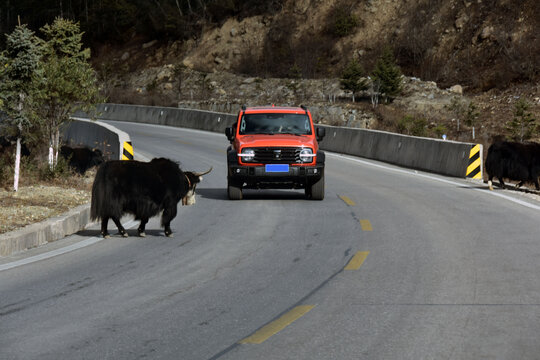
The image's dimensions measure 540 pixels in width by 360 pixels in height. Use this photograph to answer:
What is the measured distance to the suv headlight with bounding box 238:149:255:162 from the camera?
17.3 meters

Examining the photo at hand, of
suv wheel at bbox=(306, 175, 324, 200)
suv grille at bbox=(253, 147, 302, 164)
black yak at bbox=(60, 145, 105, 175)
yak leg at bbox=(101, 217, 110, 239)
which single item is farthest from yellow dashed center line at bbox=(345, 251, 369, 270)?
black yak at bbox=(60, 145, 105, 175)

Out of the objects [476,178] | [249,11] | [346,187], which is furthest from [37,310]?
[249,11]

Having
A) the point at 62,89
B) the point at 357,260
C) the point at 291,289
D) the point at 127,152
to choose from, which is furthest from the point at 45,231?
the point at 127,152

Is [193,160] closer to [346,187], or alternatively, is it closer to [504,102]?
[346,187]

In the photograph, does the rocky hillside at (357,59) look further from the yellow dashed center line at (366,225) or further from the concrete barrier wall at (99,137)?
the yellow dashed center line at (366,225)

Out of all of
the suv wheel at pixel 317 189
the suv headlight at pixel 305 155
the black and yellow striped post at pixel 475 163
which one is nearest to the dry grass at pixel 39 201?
the suv headlight at pixel 305 155

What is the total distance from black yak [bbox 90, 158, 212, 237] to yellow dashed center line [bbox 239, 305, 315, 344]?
4.60 meters

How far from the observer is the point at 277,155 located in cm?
1728

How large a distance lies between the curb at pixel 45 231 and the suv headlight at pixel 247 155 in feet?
14.3

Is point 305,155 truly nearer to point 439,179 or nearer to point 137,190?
point 137,190

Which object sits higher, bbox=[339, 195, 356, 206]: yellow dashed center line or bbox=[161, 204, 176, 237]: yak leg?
bbox=[161, 204, 176, 237]: yak leg

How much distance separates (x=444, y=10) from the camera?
61.2 meters

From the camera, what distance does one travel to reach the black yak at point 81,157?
21.2 meters

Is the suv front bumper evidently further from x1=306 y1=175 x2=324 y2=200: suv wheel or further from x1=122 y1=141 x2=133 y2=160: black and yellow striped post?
x1=122 y1=141 x2=133 y2=160: black and yellow striped post
